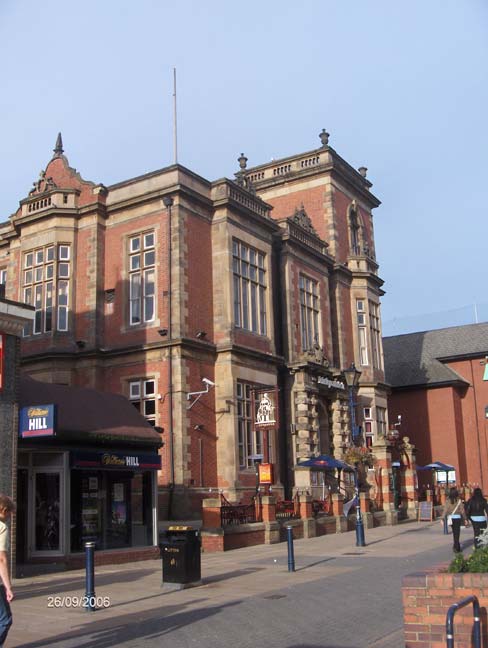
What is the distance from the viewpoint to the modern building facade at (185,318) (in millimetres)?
27953

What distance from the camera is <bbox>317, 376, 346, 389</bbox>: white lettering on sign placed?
112ft

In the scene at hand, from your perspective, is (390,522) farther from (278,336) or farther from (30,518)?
(30,518)

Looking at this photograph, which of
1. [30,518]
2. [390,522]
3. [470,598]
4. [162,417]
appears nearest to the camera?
[470,598]

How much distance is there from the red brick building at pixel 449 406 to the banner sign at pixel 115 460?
3234 cm

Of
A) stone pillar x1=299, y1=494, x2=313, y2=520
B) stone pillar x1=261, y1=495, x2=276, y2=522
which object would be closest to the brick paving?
stone pillar x1=261, y1=495, x2=276, y2=522

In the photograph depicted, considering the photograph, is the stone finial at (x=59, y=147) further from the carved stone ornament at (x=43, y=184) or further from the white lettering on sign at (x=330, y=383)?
the white lettering on sign at (x=330, y=383)

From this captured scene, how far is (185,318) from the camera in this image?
2808 cm

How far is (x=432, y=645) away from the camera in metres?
7.18

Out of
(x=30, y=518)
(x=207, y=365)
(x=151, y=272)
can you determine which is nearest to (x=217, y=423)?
(x=207, y=365)

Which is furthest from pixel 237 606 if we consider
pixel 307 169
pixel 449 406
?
pixel 449 406

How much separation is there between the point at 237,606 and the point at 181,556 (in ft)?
8.45

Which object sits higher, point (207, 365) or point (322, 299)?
point (322, 299)

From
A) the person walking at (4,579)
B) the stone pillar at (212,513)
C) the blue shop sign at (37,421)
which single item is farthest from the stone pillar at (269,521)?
the person walking at (4,579)

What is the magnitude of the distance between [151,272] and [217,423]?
6.31m
